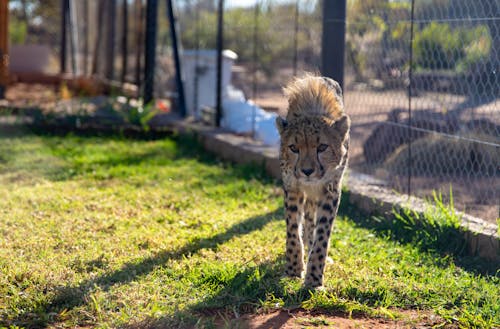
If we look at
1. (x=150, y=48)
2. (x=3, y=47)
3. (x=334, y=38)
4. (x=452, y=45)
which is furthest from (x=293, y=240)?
(x=3, y=47)

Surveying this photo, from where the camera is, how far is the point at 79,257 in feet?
16.6

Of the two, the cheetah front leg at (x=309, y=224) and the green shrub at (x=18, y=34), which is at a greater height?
the green shrub at (x=18, y=34)

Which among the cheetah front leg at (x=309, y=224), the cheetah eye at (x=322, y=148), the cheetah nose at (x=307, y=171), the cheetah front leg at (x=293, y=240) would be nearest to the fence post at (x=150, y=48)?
the cheetah front leg at (x=309, y=224)

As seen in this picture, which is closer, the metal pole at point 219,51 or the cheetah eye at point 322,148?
the cheetah eye at point 322,148

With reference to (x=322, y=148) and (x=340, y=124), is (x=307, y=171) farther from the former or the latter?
(x=340, y=124)

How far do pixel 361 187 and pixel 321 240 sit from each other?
2.11m

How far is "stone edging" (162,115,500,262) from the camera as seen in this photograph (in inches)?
208

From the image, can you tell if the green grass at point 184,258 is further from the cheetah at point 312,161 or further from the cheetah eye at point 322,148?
the cheetah eye at point 322,148

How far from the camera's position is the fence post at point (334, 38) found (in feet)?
23.0

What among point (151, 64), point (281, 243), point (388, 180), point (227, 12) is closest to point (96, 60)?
point (151, 64)

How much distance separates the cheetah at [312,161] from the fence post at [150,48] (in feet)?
21.6

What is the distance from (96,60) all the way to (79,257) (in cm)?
1137

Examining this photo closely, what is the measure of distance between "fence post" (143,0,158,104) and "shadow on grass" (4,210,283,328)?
5.73 metres

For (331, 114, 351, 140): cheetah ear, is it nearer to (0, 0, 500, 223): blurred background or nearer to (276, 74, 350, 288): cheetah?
(276, 74, 350, 288): cheetah
